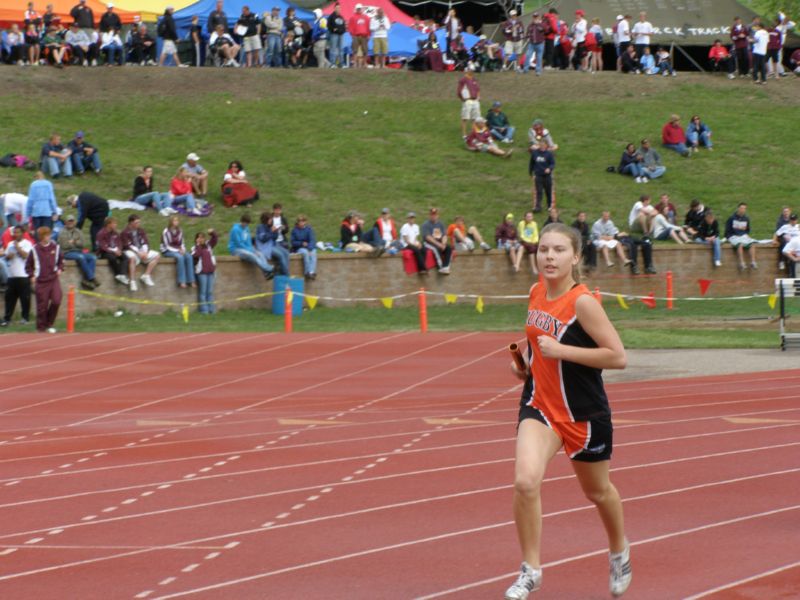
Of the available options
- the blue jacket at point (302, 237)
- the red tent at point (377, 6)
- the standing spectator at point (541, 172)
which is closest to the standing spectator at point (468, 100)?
the standing spectator at point (541, 172)

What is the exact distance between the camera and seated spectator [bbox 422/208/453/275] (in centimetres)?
2677

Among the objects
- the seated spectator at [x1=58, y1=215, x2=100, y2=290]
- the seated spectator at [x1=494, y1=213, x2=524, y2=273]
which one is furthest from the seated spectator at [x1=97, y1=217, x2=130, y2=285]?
the seated spectator at [x1=494, y1=213, x2=524, y2=273]

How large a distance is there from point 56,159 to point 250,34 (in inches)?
400

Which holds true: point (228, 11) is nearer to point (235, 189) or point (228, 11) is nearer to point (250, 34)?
point (250, 34)

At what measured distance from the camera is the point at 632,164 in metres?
33.6

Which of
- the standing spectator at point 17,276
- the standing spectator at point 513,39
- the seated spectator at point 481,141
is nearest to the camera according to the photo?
the standing spectator at point 17,276

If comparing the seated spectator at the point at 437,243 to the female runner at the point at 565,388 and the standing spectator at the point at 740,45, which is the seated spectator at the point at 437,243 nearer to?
the standing spectator at the point at 740,45

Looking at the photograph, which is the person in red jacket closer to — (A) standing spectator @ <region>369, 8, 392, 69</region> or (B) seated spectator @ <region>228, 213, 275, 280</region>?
(B) seated spectator @ <region>228, 213, 275, 280</region>

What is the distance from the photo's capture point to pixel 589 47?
40.8 m

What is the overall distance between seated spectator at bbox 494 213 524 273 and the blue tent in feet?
43.3

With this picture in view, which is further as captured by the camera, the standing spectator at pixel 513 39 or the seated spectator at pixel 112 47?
the standing spectator at pixel 513 39

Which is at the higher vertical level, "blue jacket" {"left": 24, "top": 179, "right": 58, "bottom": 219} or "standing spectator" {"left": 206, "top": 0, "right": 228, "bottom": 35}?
"standing spectator" {"left": 206, "top": 0, "right": 228, "bottom": 35}

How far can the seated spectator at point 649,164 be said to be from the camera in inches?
Result: 1323

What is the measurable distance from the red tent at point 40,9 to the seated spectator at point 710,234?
54.2 ft
